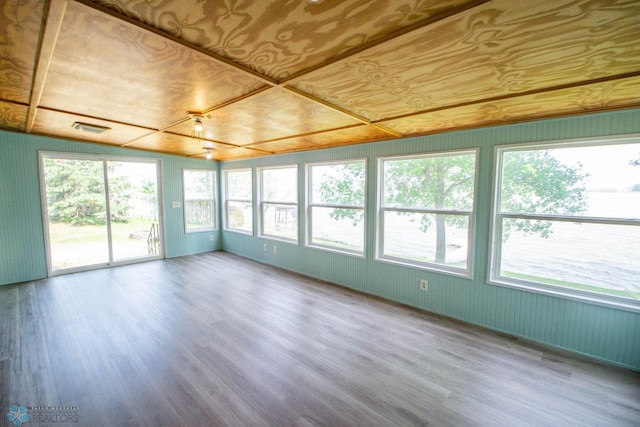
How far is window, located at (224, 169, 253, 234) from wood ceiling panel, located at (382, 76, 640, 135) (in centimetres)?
417

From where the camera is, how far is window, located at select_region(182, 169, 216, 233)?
6312 mm

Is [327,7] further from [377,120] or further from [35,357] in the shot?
[35,357]

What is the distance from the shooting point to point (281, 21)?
4.16 ft

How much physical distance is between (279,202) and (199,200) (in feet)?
8.13

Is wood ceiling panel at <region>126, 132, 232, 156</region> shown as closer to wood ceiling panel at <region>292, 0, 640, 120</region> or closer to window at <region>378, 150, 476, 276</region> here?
wood ceiling panel at <region>292, 0, 640, 120</region>

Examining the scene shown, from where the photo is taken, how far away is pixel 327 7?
115 cm

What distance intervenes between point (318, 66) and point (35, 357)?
3638 mm

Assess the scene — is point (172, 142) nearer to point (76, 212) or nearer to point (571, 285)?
point (76, 212)

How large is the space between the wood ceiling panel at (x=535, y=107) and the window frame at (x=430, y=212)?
39 cm

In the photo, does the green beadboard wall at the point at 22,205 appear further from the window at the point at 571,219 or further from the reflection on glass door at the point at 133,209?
the window at the point at 571,219

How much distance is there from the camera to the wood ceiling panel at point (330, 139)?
3.35 m

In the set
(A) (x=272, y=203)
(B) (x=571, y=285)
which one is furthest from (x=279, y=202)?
(B) (x=571, y=285)

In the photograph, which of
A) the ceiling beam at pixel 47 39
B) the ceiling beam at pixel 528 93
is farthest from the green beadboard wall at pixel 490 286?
the ceiling beam at pixel 47 39

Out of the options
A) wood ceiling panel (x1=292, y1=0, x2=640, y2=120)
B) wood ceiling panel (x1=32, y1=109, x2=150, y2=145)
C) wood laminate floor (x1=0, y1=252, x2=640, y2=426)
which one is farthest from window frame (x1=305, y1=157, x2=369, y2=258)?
wood ceiling panel (x1=32, y1=109, x2=150, y2=145)
